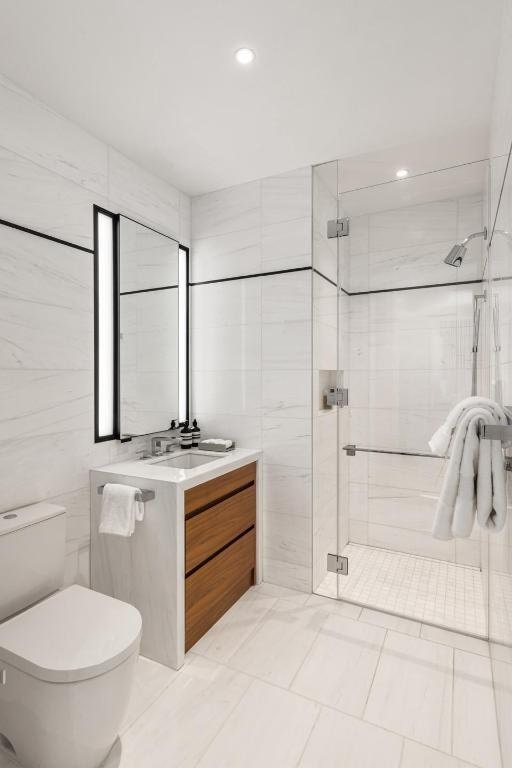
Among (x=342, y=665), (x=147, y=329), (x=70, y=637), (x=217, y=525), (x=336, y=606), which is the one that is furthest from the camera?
(x=147, y=329)

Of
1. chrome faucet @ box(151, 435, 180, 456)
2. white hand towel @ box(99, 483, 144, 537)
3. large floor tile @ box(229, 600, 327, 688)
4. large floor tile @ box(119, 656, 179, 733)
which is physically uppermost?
chrome faucet @ box(151, 435, 180, 456)

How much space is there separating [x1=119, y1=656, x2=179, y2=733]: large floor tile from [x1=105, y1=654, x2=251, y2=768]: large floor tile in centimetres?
3

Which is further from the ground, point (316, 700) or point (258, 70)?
point (258, 70)

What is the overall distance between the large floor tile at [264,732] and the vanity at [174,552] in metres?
0.40

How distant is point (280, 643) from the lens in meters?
2.01

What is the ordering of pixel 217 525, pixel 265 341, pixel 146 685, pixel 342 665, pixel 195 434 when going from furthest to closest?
pixel 195 434
pixel 265 341
pixel 217 525
pixel 342 665
pixel 146 685

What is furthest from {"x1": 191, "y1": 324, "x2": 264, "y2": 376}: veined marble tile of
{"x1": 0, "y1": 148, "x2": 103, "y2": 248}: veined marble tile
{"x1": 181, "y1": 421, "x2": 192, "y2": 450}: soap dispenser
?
{"x1": 0, "y1": 148, "x2": 103, "y2": 248}: veined marble tile

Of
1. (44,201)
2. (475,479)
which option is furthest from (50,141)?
(475,479)

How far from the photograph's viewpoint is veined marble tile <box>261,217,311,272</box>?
2.44 metres

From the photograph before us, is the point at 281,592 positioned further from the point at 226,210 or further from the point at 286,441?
the point at 226,210

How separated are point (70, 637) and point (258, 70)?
222 cm

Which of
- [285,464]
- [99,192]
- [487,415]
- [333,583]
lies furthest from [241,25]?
[333,583]

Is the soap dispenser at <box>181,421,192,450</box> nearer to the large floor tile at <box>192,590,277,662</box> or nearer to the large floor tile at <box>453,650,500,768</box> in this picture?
the large floor tile at <box>192,590,277,662</box>

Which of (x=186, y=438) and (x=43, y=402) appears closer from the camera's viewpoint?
(x=43, y=402)
